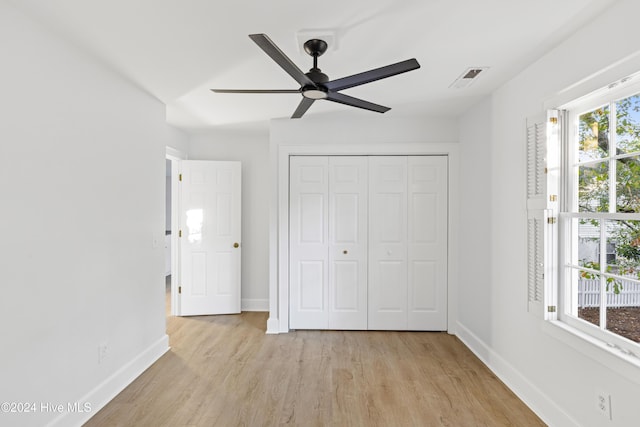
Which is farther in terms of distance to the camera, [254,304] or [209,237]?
[254,304]

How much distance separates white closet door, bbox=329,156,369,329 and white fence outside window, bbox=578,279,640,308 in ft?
6.75

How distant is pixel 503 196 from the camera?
2750 mm

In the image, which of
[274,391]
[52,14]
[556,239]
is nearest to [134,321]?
[274,391]

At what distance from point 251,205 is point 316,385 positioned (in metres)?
2.59

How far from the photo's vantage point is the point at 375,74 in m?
1.81

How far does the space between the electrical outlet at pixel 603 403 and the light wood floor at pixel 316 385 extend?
484 mm

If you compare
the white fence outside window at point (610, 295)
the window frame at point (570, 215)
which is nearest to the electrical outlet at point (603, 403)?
the window frame at point (570, 215)

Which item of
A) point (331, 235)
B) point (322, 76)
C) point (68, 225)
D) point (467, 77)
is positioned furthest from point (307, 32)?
point (331, 235)

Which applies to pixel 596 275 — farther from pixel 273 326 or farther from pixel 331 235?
pixel 273 326

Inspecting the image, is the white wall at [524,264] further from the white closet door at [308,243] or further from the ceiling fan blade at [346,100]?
the white closet door at [308,243]

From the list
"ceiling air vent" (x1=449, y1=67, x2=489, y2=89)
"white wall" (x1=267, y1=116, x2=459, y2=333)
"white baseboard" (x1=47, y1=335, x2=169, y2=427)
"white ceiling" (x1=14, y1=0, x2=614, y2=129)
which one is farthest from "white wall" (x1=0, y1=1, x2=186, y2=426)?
"ceiling air vent" (x1=449, y1=67, x2=489, y2=89)

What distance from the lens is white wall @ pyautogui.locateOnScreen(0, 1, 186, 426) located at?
168 centimetres

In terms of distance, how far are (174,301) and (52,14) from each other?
11.0ft

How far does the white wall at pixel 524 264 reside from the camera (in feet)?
5.50
